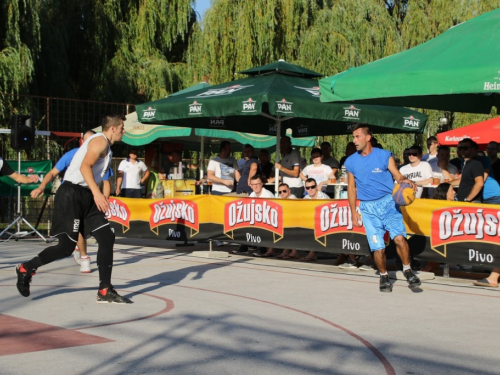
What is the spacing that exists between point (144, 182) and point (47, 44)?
944cm

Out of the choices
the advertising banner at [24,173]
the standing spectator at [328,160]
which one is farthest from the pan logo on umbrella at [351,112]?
the advertising banner at [24,173]

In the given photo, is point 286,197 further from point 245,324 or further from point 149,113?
point 245,324

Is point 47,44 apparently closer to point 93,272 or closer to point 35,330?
point 93,272

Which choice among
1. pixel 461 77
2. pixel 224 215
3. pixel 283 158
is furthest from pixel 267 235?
pixel 461 77

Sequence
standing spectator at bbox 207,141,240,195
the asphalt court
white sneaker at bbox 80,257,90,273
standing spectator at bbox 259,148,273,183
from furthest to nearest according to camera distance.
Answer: standing spectator at bbox 259,148,273,183 < standing spectator at bbox 207,141,240,195 < white sneaker at bbox 80,257,90,273 < the asphalt court

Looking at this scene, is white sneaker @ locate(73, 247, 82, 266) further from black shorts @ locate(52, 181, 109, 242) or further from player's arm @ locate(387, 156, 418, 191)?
player's arm @ locate(387, 156, 418, 191)

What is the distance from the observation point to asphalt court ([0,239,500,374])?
19.0 ft

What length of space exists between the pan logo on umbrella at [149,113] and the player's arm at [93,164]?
676cm

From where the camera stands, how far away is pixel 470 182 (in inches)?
427

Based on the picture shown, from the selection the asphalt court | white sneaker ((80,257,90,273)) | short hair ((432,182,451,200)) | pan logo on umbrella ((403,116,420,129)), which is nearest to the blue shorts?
the asphalt court

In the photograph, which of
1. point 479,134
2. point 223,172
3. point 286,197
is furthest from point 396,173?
point 479,134

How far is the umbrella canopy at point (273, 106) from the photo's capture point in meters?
13.4

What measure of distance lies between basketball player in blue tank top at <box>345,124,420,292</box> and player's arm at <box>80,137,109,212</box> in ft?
10.5

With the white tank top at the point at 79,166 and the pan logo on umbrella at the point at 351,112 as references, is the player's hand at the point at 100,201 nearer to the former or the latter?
the white tank top at the point at 79,166
